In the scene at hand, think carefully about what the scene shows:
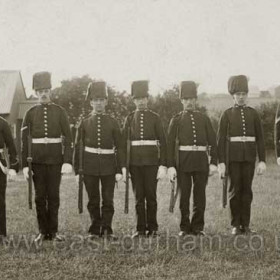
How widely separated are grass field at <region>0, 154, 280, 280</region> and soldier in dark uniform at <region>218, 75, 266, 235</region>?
0.41 meters

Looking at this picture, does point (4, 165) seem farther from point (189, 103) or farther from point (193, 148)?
point (189, 103)

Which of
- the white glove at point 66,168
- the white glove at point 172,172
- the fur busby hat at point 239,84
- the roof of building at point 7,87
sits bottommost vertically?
the white glove at point 172,172

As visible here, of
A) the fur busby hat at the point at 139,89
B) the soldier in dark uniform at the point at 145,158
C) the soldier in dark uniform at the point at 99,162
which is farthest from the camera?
the fur busby hat at the point at 139,89

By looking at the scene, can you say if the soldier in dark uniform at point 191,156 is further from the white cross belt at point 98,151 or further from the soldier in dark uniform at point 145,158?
the white cross belt at point 98,151

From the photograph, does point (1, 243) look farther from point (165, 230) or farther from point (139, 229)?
point (165, 230)

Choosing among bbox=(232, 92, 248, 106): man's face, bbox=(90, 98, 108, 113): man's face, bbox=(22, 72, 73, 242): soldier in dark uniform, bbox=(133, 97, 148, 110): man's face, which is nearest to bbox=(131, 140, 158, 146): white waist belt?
bbox=(133, 97, 148, 110): man's face

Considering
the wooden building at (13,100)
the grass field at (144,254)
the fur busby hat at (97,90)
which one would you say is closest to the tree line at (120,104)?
the wooden building at (13,100)

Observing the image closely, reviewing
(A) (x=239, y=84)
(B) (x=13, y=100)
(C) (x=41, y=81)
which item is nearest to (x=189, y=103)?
(A) (x=239, y=84)

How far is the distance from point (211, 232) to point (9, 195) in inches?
274

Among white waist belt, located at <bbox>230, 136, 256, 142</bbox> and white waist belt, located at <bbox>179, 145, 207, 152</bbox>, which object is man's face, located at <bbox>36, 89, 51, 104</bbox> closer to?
white waist belt, located at <bbox>179, 145, 207, 152</bbox>

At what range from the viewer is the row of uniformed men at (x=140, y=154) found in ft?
22.3

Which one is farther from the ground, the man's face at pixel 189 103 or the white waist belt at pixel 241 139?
the man's face at pixel 189 103

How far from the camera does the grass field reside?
529 centimetres

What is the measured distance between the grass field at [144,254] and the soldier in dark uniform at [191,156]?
0.36 m
